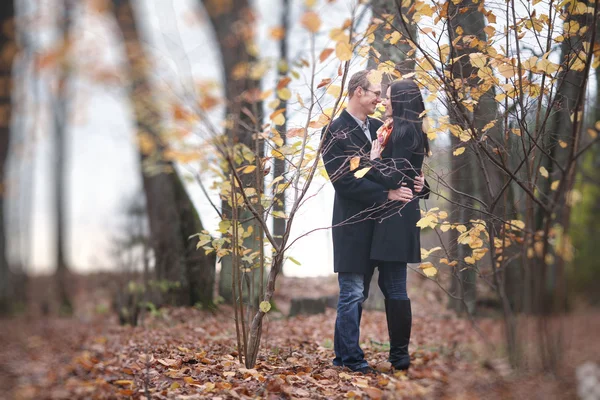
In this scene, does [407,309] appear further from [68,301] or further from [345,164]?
[68,301]

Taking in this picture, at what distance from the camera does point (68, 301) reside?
4.97 m

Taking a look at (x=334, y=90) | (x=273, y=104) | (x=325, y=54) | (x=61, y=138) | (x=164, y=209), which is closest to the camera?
(x=325, y=54)

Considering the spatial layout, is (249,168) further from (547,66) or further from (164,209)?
(164,209)

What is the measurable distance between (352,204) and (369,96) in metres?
0.79

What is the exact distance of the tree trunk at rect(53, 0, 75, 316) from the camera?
392 cm

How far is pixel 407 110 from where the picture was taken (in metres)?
3.34

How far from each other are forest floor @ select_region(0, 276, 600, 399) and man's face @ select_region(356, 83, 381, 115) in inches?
65.1

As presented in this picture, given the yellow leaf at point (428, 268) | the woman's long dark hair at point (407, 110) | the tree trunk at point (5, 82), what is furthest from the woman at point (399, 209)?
the tree trunk at point (5, 82)

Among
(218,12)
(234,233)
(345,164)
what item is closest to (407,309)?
(345,164)

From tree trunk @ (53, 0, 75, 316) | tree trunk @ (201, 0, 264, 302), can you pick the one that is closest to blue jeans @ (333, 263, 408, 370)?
tree trunk @ (201, 0, 264, 302)

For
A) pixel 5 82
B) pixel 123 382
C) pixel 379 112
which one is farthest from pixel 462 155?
pixel 5 82

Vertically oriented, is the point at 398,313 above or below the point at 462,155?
below

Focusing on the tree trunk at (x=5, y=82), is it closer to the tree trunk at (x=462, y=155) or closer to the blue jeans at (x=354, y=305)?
the blue jeans at (x=354, y=305)

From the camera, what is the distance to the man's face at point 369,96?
3.50 meters
